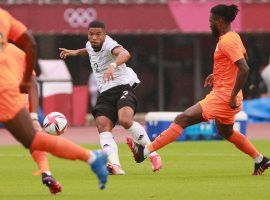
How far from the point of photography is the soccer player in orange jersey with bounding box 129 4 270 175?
568 inches

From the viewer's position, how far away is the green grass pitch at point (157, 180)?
40.2 feet

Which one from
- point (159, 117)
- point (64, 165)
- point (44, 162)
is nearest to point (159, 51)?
point (159, 117)

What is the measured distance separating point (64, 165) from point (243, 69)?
431 centimetres

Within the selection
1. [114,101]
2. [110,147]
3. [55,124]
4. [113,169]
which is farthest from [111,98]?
[55,124]

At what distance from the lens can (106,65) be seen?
15.6m

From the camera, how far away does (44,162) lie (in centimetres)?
1283

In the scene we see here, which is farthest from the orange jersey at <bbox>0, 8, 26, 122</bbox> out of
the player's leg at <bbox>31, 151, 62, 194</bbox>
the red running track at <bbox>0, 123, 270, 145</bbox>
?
the red running track at <bbox>0, 123, 270, 145</bbox>

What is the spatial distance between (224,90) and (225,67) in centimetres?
30

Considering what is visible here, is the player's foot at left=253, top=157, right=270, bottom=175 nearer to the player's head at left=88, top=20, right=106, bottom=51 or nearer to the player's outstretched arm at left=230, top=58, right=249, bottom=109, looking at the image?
the player's outstretched arm at left=230, top=58, right=249, bottom=109

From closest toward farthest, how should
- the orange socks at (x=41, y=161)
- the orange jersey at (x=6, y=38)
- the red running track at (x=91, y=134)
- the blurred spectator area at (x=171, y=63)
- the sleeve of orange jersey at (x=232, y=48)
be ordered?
the orange jersey at (x=6, y=38) → the orange socks at (x=41, y=161) → the sleeve of orange jersey at (x=232, y=48) → the red running track at (x=91, y=134) → the blurred spectator area at (x=171, y=63)

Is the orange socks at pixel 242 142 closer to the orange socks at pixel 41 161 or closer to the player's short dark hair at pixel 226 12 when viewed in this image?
the player's short dark hair at pixel 226 12

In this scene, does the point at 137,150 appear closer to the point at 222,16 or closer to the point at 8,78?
the point at 222,16

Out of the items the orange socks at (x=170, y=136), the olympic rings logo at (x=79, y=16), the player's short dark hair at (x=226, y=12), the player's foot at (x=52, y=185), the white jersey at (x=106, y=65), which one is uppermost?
the player's short dark hair at (x=226, y=12)

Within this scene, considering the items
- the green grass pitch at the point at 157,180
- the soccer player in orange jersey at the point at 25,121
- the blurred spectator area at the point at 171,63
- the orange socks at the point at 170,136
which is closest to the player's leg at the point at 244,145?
the green grass pitch at the point at 157,180
